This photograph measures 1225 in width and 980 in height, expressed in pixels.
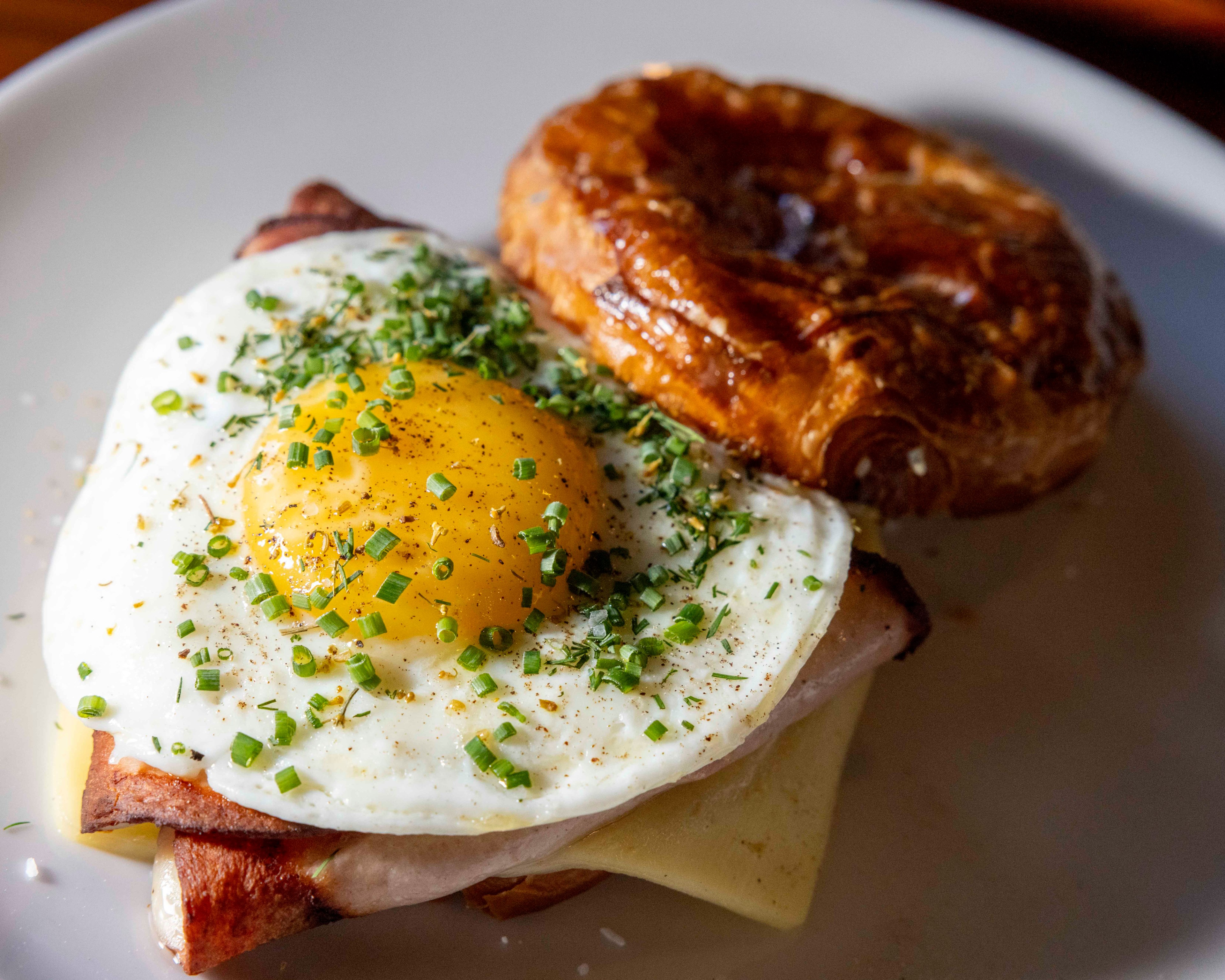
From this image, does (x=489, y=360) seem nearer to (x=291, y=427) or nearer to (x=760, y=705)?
(x=291, y=427)

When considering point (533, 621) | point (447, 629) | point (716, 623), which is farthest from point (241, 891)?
point (716, 623)

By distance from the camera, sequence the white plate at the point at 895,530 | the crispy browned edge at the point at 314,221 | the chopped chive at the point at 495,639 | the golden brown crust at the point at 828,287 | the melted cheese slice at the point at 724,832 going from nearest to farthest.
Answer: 1. the chopped chive at the point at 495,639
2. the melted cheese slice at the point at 724,832
3. the white plate at the point at 895,530
4. the golden brown crust at the point at 828,287
5. the crispy browned edge at the point at 314,221

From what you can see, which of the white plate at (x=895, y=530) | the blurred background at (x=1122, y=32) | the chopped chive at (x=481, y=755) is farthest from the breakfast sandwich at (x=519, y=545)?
the blurred background at (x=1122, y=32)

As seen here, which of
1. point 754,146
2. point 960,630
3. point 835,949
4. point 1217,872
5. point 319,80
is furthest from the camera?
point 319,80

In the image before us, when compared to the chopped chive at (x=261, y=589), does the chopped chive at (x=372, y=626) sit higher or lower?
lower

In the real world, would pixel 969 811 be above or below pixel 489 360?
below

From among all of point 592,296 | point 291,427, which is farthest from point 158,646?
point 592,296

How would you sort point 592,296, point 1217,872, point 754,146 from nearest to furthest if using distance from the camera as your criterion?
1. point 1217,872
2. point 592,296
3. point 754,146

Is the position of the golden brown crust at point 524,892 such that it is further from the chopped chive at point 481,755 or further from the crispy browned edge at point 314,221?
the crispy browned edge at point 314,221
